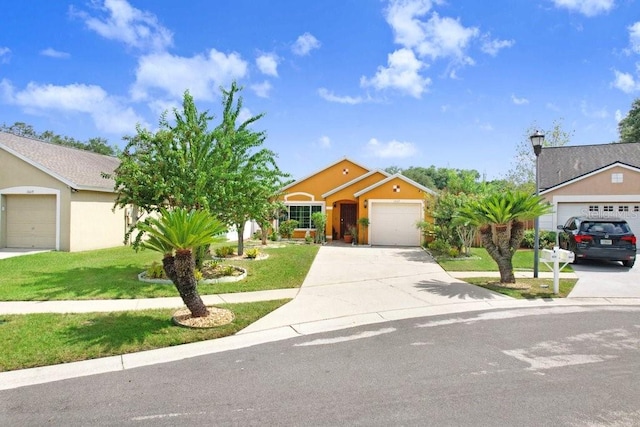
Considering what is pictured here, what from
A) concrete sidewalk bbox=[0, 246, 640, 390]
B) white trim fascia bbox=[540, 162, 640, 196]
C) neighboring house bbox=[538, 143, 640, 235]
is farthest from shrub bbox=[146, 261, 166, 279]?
white trim fascia bbox=[540, 162, 640, 196]

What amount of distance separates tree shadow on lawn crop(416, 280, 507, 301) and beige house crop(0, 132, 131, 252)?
47.0 ft

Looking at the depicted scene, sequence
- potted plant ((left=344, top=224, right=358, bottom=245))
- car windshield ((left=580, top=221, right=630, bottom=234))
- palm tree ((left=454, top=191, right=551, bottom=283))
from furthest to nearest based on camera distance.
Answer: potted plant ((left=344, top=224, right=358, bottom=245)), car windshield ((left=580, top=221, right=630, bottom=234)), palm tree ((left=454, top=191, right=551, bottom=283))

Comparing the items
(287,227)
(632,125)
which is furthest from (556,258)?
(632,125)

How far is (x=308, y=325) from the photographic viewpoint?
6438 millimetres

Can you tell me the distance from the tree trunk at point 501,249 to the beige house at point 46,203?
1568 cm

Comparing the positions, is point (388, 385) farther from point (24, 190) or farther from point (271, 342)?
point (24, 190)

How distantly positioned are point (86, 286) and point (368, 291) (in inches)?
268

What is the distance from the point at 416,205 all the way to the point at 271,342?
51.4ft

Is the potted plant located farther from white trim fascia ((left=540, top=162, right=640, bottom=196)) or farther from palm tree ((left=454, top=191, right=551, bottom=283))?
palm tree ((left=454, top=191, right=551, bottom=283))

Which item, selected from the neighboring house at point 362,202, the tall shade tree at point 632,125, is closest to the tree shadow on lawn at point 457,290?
the neighboring house at point 362,202

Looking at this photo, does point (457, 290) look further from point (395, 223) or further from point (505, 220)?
point (395, 223)

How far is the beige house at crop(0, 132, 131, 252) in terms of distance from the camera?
15.6 meters

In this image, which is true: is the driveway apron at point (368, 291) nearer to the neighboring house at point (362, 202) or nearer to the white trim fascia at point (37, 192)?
the neighboring house at point (362, 202)

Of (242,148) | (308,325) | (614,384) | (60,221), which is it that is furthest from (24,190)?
(614,384)
